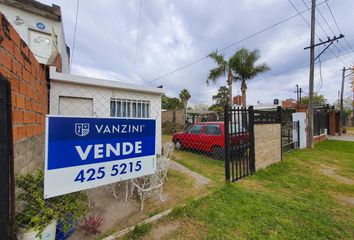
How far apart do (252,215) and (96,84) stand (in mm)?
5069

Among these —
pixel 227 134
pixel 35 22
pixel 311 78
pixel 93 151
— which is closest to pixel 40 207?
pixel 93 151

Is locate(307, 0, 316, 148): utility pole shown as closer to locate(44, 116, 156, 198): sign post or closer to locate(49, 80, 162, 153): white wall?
locate(49, 80, 162, 153): white wall

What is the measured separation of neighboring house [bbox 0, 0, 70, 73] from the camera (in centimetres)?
749

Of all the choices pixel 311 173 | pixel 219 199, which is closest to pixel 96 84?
pixel 219 199

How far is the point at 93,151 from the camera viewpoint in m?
1.93

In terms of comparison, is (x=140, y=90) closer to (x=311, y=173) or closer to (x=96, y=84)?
(x=96, y=84)

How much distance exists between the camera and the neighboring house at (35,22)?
749 cm

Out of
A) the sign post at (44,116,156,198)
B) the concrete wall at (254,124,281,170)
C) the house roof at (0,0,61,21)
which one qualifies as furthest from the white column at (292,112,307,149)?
the house roof at (0,0,61,21)

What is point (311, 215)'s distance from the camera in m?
2.97

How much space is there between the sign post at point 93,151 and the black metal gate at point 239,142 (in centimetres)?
236

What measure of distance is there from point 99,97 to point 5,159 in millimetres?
4430

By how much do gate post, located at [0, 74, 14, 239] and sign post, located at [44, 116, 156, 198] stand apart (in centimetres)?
39

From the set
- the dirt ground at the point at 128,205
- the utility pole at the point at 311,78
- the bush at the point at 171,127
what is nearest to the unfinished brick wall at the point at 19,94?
the dirt ground at the point at 128,205

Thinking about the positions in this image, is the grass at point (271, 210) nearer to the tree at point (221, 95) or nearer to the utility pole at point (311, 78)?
the utility pole at point (311, 78)
